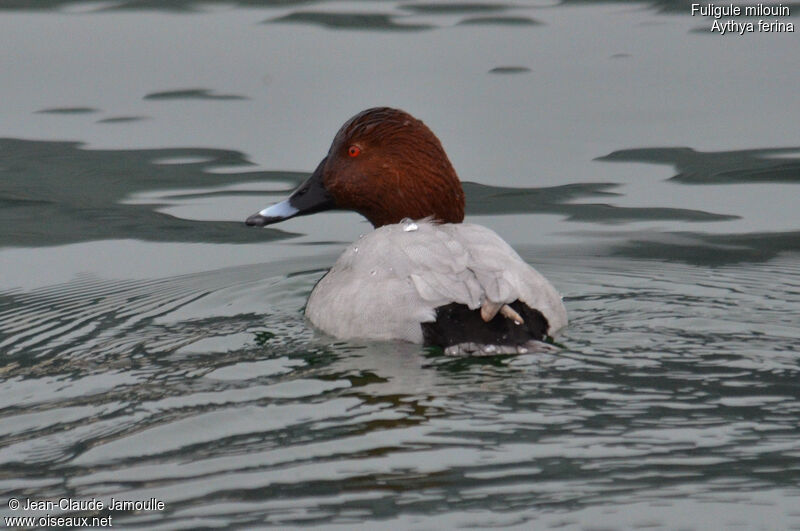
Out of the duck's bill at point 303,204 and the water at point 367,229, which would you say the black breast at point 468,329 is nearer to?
the water at point 367,229

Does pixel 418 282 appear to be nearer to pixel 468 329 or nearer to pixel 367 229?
pixel 468 329

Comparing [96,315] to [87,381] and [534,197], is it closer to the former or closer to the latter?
[87,381]

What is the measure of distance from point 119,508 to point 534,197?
5617mm

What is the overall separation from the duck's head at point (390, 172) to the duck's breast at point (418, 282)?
63 cm

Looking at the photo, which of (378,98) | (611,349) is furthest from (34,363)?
(378,98)

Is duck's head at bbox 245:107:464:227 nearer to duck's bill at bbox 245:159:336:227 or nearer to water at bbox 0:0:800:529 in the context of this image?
duck's bill at bbox 245:159:336:227

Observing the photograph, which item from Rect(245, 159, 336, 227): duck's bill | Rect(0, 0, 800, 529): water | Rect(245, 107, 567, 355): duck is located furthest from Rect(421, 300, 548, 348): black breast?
Rect(245, 159, 336, 227): duck's bill

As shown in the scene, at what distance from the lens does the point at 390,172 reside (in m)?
7.58

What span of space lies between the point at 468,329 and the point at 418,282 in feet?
1.11

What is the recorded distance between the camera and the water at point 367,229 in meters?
4.66

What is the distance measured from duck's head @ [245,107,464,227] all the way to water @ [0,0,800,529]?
2.13 feet

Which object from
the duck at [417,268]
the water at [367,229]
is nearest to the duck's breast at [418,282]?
the duck at [417,268]

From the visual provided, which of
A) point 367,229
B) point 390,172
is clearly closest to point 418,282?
point 390,172

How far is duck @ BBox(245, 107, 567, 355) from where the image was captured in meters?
6.16
